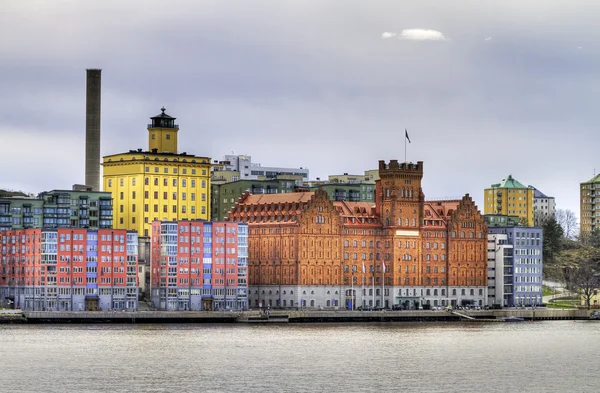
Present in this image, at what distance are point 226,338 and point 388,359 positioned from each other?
98.5 ft

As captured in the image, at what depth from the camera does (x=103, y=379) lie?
14562cm

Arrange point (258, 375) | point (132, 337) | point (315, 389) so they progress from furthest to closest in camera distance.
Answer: point (132, 337), point (258, 375), point (315, 389)

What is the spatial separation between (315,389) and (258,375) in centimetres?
1170

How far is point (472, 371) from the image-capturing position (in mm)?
156750

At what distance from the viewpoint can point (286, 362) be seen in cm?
16062

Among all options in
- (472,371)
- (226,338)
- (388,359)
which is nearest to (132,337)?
(226,338)

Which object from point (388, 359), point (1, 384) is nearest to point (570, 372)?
point (388, 359)

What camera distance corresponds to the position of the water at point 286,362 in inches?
5625

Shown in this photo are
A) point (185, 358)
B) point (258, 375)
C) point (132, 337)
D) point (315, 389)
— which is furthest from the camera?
point (132, 337)

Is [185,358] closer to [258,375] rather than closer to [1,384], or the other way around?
[258,375]

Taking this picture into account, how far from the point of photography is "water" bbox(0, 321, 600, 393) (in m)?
143

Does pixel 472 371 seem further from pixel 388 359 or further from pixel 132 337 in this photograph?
pixel 132 337

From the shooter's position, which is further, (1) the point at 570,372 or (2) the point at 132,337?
(2) the point at 132,337

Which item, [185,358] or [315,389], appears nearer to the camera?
[315,389]
